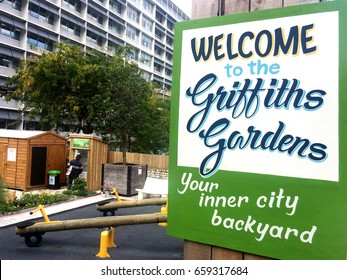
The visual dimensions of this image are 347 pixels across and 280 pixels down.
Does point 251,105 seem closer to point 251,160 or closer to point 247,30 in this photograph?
point 251,160

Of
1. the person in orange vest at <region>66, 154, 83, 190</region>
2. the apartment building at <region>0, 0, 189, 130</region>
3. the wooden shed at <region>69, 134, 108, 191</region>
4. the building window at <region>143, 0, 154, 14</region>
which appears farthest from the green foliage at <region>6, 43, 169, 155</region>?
the building window at <region>143, 0, 154, 14</region>

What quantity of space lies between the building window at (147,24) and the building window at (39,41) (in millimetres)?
26268

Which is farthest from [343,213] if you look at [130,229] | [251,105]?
[130,229]

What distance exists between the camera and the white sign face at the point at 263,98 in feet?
6.25

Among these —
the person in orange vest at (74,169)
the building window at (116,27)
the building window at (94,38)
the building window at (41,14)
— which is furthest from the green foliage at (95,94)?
the building window at (116,27)

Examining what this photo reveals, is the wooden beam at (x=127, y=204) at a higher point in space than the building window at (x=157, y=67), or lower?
lower

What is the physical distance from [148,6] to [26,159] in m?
63.2

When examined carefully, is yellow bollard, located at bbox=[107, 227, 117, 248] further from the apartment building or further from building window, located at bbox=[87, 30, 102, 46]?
building window, located at bbox=[87, 30, 102, 46]

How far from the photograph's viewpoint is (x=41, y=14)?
148 ft

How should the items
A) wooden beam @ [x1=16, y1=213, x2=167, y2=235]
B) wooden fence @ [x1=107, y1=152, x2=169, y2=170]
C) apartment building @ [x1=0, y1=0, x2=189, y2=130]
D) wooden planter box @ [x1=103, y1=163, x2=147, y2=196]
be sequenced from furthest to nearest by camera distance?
apartment building @ [x1=0, y1=0, x2=189, y2=130] → wooden fence @ [x1=107, y1=152, x2=169, y2=170] → wooden planter box @ [x1=103, y1=163, x2=147, y2=196] → wooden beam @ [x1=16, y1=213, x2=167, y2=235]

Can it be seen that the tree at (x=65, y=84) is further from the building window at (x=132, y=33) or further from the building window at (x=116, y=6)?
the building window at (x=132, y=33)

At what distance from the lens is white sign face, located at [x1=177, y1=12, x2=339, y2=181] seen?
1905mm

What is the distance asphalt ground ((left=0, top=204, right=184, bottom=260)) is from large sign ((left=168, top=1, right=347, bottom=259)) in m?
3.76

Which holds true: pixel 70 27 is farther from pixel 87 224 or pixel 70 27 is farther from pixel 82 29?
Answer: pixel 87 224
